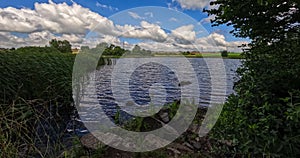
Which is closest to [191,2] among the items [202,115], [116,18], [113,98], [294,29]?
[116,18]

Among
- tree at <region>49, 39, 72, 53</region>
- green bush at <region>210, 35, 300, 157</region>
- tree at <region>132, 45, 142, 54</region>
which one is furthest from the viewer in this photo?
tree at <region>49, 39, 72, 53</region>

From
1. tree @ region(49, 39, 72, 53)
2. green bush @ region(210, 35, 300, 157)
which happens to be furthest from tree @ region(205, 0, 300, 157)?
tree @ region(49, 39, 72, 53)

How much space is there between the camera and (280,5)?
294 centimetres

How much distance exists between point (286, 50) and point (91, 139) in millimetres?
2843

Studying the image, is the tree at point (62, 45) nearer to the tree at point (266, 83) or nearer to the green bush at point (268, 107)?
the tree at point (266, 83)

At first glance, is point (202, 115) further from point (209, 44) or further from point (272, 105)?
point (272, 105)

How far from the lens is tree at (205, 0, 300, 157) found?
219 centimetres

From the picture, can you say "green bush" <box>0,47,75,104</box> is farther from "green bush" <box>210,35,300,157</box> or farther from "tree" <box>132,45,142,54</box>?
"green bush" <box>210,35,300,157</box>

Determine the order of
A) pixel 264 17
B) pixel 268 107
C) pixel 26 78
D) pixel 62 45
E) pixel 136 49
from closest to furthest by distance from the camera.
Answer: pixel 268 107 < pixel 264 17 < pixel 26 78 < pixel 136 49 < pixel 62 45

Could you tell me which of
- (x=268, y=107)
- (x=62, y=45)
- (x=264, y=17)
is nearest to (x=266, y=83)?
(x=268, y=107)

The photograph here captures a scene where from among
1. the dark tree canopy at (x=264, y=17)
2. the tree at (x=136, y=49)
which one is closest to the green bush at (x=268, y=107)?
the dark tree canopy at (x=264, y=17)

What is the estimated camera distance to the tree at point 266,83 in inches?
86.0

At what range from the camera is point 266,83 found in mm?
2611

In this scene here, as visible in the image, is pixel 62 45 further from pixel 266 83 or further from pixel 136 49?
pixel 266 83
